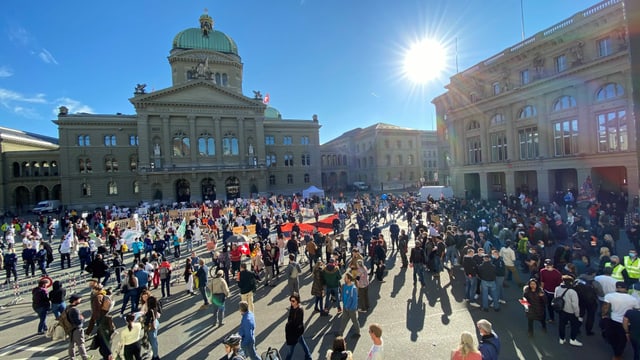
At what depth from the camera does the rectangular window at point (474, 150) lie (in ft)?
117

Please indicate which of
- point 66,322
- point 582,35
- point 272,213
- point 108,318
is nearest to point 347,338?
point 108,318

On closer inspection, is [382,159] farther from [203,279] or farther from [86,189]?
[203,279]

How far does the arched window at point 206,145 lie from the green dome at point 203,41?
59.8 feet

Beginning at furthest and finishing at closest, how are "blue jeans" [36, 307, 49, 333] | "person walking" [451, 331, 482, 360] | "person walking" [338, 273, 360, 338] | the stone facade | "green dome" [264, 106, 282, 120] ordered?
1. "green dome" [264, 106, 282, 120]
2. the stone facade
3. "blue jeans" [36, 307, 49, 333]
4. "person walking" [338, 273, 360, 338]
5. "person walking" [451, 331, 482, 360]

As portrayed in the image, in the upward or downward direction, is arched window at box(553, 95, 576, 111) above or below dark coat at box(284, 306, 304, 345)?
above

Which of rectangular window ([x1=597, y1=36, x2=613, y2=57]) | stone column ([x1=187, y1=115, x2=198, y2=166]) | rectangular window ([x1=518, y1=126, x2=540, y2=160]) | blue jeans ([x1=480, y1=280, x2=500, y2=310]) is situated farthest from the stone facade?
blue jeans ([x1=480, y1=280, x2=500, y2=310])

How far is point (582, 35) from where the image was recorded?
79.0 ft

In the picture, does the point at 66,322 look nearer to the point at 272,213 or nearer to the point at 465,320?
the point at 465,320

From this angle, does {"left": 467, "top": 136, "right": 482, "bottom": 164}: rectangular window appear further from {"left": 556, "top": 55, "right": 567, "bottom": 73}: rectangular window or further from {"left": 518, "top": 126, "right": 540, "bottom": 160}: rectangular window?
{"left": 556, "top": 55, "right": 567, "bottom": 73}: rectangular window

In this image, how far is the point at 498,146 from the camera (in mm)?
33250

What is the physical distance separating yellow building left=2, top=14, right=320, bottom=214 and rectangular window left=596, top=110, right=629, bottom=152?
40.7 meters

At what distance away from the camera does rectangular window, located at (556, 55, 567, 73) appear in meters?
26.0

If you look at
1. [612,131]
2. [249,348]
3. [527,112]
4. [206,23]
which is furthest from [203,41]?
[249,348]

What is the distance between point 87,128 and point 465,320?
52.6 m
